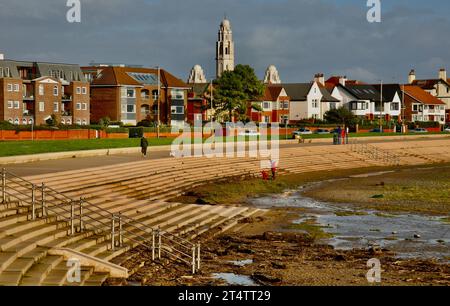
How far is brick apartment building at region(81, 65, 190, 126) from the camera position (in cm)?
10119

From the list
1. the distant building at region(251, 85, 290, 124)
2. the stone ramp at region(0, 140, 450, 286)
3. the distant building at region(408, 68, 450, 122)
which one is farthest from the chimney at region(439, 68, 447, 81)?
the stone ramp at region(0, 140, 450, 286)

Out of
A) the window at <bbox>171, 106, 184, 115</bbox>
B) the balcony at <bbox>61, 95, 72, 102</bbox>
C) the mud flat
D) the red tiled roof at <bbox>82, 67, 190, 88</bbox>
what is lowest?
the mud flat

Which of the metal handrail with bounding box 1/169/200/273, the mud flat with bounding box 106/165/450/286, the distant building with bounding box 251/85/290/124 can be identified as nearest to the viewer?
the mud flat with bounding box 106/165/450/286

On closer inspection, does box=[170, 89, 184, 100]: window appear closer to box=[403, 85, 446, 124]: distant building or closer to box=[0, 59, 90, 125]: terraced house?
box=[0, 59, 90, 125]: terraced house

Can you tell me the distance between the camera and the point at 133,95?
335 feet

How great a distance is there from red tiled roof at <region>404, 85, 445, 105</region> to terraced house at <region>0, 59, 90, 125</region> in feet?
225

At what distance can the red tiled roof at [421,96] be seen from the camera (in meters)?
144

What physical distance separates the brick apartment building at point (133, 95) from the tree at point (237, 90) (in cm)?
843

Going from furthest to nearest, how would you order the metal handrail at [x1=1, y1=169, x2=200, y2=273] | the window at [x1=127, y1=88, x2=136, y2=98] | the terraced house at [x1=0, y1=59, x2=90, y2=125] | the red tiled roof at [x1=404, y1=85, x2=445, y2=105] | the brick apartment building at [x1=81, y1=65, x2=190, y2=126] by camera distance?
the red tiled roof at [x1=404, y1=85, x2=445, y2=105] → the window at [x1=127, y1=88, x2=136, y2=98] → the brick apartment building at [x1=81, y1=65, x2=190, y2=126] → the terraced house at [x1=0, y1=59, x2=90, y2=125] → the metal handrail at [x1=1, y1=169, x2=200, y2=273]

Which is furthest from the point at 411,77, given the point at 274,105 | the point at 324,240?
the point at 324,240

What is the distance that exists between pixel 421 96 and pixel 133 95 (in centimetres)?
6615

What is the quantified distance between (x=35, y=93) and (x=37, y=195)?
72433mm

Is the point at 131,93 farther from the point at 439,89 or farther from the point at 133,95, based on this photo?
the point at 439,89
